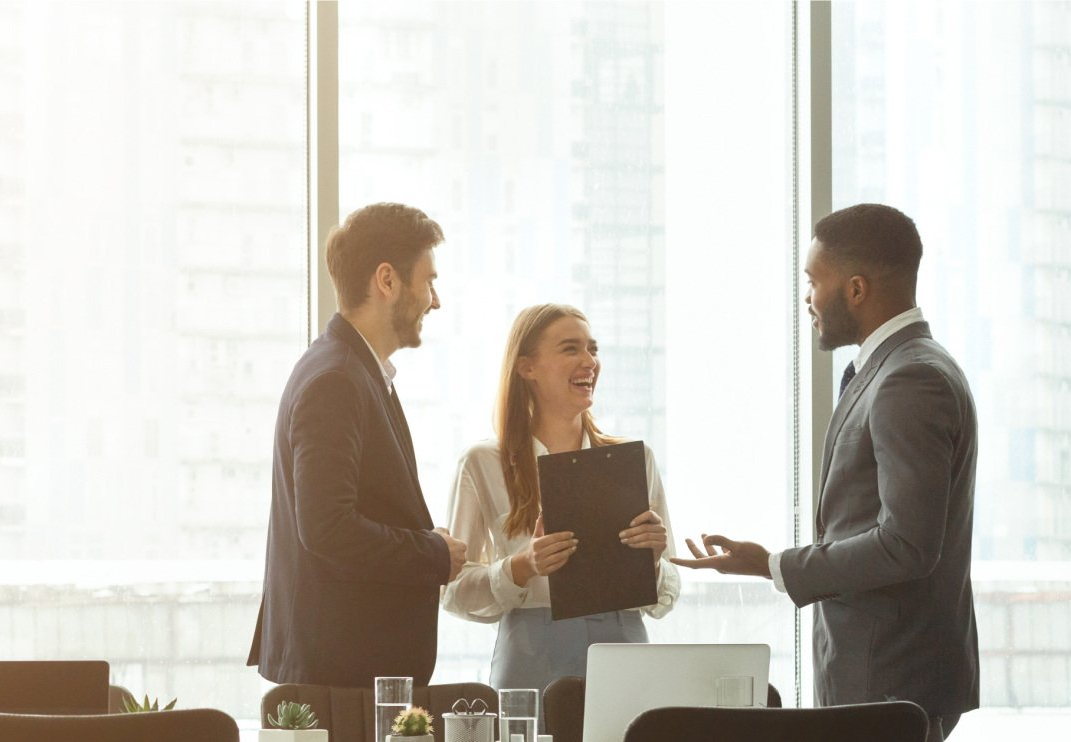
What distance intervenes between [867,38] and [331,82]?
74.1 inches

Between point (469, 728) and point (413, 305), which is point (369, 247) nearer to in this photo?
point (413, 305)

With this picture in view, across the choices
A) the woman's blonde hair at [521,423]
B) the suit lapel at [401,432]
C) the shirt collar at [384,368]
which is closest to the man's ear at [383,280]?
the shirt collar at [384,368]

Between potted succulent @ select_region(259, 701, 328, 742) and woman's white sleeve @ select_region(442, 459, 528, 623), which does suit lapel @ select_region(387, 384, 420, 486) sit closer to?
woman's white sleeve @ select_region(442, 459, 528, 623)

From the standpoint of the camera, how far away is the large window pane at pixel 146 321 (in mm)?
3934

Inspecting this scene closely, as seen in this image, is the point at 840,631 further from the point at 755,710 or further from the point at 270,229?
the point at 270,229

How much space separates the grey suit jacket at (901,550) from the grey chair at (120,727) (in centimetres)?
146

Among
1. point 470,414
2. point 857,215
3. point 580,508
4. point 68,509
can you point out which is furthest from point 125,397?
point 857,215

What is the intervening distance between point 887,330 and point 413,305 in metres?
1.17

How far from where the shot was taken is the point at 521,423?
3.50 metres

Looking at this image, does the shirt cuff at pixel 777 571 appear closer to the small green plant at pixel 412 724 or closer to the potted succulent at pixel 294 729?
the small green plant at pixel 412 724

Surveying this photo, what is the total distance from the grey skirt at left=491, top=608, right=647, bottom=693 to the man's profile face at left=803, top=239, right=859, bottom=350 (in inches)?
Result: 36.3

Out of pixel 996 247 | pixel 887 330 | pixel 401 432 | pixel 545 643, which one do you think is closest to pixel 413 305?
pixel 401 432

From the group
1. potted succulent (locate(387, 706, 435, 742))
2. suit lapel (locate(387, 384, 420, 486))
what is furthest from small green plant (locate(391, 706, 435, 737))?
suit lapel (locate(387, 384, 420, 486))

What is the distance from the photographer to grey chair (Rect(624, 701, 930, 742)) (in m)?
1.92
